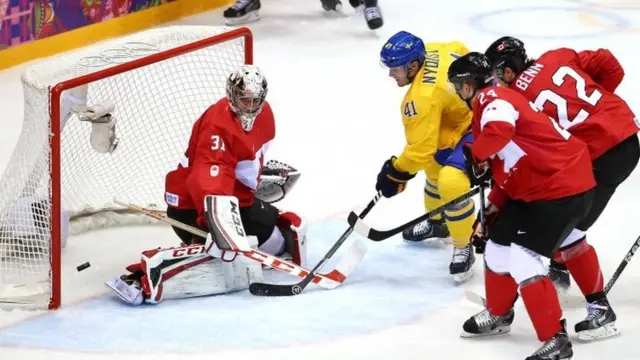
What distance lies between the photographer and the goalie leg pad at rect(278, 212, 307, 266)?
3969 millimetres

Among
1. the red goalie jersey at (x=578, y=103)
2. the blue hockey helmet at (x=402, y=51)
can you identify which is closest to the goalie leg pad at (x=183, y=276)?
the blue hockey helmet at (x=402, y=51)

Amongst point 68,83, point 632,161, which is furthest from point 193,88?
point 632,161

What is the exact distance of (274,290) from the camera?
378cm

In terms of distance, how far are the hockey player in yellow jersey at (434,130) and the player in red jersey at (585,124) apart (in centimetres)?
A: 36

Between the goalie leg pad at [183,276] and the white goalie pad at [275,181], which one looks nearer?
the goalie leg pad at [183,276]

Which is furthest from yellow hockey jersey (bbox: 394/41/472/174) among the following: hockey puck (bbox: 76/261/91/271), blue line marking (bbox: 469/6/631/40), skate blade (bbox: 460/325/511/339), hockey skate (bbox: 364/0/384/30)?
blue line marking (bbox: 469/6/631/40)

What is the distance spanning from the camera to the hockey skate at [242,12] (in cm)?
697

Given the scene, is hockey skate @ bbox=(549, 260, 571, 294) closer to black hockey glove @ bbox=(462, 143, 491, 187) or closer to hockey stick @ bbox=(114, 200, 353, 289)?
black hockey glove @ bbox=(462, 143, 491, 187)

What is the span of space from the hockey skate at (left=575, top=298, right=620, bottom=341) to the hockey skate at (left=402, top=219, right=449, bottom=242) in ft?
2.66

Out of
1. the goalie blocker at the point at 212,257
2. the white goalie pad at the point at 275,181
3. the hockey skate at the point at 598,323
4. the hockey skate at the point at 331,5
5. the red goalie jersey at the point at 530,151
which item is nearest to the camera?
the red goalie jersey at the point at 530,151

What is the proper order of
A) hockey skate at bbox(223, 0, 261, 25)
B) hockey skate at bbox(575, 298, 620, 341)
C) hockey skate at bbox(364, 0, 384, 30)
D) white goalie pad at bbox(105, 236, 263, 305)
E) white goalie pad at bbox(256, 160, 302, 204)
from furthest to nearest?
hockey skate at bbox(223, 0, 261, 25), hockey skate at bbox(364, 0, 384, 30), white goalie pad at bbox(256, 160, 302, 204), white goalie pad at bbox(105, 236, 263, 305), hockey skate at bbox(575, 298, 620, 341)

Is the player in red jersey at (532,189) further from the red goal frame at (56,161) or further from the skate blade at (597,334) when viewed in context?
the red goal frame at (56,161)

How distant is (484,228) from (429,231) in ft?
2.59

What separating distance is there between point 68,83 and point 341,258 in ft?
3.47
